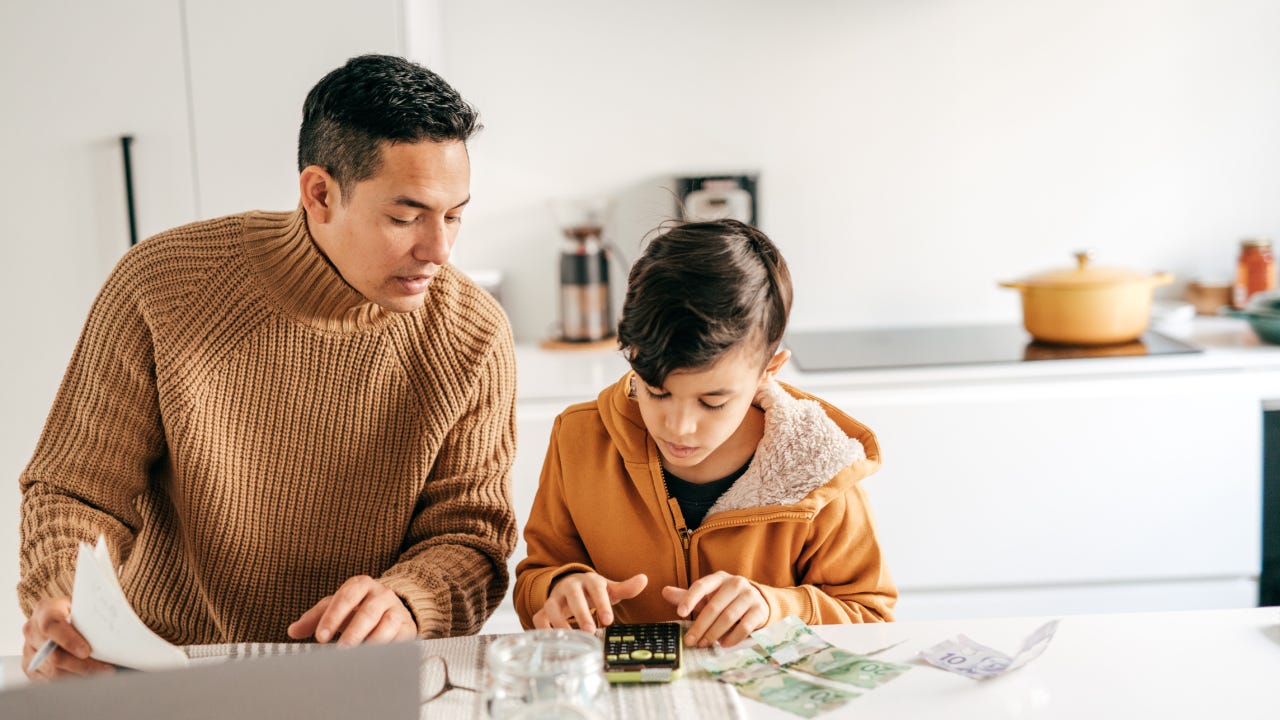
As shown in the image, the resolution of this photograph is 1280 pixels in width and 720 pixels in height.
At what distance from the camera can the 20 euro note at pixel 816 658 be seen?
3.37 feet

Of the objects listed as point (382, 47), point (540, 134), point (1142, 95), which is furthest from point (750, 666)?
point (1142, 95)

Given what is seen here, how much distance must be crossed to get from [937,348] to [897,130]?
0.62m

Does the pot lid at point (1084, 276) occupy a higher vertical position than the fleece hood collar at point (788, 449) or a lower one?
higher

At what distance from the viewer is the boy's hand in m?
1.09

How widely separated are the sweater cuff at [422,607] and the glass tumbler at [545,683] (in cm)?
29

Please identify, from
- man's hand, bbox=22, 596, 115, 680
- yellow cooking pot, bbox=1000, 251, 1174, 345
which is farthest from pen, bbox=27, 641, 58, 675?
yellow cooking pot, bbox=1000, 251, 1174, 345

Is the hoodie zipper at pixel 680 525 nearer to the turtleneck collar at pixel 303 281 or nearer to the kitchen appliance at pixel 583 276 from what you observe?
the turtleneck collar at pixel 303 281

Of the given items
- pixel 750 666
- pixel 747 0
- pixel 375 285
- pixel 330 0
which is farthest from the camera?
pixel 747 0

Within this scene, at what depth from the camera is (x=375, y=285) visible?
4.31 ft

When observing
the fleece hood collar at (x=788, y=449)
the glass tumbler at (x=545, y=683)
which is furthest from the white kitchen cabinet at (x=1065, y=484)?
the glass tumbler at (x=545, y=683)

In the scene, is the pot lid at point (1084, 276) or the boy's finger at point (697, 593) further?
the pot lid at point (1084, 276)

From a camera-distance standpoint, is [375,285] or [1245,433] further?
[1245,433]

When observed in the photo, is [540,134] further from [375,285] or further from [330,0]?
[375,285]

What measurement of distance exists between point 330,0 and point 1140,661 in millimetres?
1863
